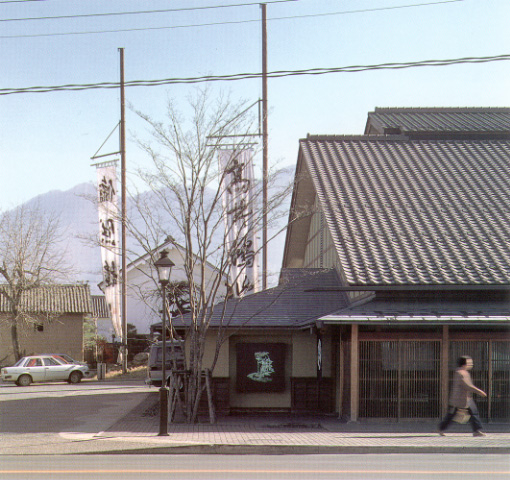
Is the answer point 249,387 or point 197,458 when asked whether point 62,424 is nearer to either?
point 249,387

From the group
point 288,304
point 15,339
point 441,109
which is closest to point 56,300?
point 15,339

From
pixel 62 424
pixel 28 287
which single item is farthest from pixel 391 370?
pixel 28 287

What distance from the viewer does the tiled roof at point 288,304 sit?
1975 cm

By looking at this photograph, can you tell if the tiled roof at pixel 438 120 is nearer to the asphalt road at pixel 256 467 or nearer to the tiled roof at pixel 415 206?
the tiled roof at pixel 415 206

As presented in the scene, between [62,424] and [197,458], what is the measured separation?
21.6ft

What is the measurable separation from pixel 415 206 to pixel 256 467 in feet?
37.8

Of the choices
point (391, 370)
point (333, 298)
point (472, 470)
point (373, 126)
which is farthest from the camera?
point (373, 126)

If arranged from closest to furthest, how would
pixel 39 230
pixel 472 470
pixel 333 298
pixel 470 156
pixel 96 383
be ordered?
pixel 472 470 < pixel 333 298 < pixel 470 156 < pixel 96 383 < pixel 39 230

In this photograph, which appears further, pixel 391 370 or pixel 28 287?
pixel 28 287

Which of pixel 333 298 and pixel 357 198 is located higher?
pixel 357 198

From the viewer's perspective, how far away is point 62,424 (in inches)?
728

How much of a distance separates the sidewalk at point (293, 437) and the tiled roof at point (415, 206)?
3409mm

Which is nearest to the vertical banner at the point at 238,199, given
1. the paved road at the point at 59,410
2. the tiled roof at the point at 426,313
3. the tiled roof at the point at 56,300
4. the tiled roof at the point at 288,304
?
the tiled roof at the point at 288,304

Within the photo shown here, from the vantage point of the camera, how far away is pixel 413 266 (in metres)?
18.7
